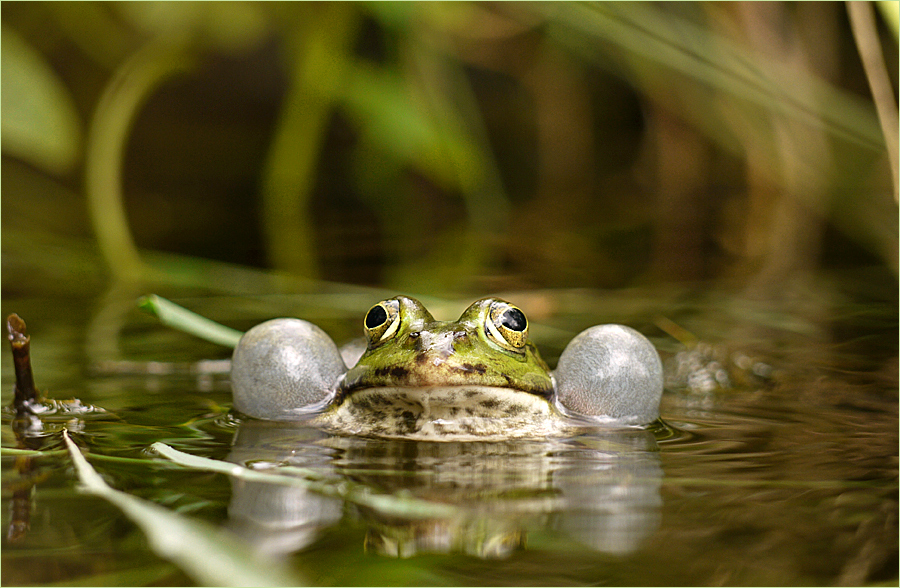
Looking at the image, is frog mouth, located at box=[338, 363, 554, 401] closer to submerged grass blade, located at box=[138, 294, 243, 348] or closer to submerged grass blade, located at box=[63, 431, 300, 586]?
submerged grass blade, located at box=[138, 294, 243, 348]

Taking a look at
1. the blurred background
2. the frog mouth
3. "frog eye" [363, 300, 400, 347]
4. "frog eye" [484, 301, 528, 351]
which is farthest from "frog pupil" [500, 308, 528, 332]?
the blurred background

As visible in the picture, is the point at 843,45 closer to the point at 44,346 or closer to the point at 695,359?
the point at 695,359

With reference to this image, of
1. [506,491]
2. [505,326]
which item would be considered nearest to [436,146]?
[505,326]

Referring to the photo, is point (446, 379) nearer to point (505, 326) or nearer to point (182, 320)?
point (505, 326)

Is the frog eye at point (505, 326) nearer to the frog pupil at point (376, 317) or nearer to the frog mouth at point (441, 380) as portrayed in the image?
the frog mouth at point (441, 380)

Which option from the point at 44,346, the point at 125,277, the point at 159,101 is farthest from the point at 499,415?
the point at 159,101
